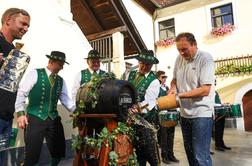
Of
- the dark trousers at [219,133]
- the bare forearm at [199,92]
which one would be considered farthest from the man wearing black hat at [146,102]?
the dark trousers at [219,133]

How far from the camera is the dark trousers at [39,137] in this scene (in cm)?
314

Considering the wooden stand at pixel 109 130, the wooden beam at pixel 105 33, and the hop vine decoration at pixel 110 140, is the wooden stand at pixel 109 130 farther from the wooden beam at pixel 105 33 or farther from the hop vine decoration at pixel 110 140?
the wooden beam at pixel 105 33

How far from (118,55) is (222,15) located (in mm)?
7490

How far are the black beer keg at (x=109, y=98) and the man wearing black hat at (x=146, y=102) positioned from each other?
0.49 metres

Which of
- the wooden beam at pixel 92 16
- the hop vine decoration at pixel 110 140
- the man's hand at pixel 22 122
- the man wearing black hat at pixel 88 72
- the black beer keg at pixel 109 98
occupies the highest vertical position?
the wooden beam at pixel 92 16

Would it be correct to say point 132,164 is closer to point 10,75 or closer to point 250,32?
point 10,75

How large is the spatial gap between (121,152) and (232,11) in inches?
472

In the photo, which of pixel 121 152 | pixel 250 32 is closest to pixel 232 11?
pixel 250 32

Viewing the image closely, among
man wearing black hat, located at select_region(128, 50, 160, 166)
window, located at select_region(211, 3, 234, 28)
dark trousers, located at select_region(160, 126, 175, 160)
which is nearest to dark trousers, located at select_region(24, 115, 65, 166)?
man wearing black hat, located at select_region(128, 50, 160, 166)

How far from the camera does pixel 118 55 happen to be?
26.3 feet

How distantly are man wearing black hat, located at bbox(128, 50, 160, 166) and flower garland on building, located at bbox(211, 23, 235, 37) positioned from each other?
10201 mm

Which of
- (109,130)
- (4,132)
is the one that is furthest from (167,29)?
(4,132)

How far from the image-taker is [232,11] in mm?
12562

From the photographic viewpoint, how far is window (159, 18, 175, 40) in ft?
48.1
